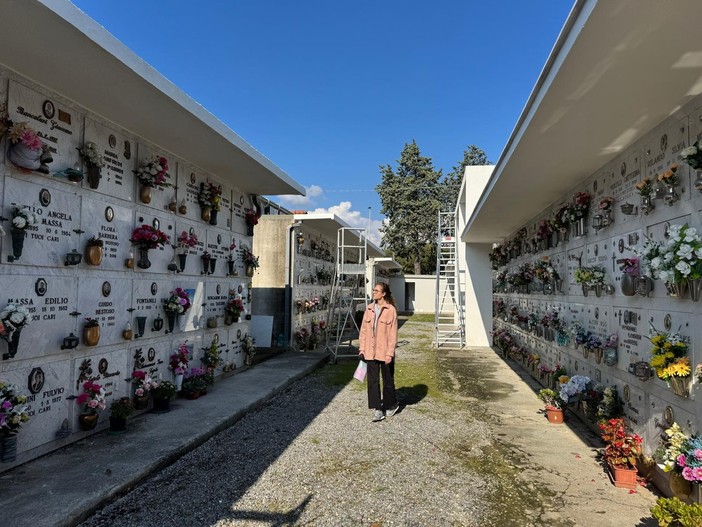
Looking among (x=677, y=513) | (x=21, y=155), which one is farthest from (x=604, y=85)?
(x=21, y=155)

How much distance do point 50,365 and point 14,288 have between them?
791 mm

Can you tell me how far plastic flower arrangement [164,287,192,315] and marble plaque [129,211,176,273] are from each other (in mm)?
329

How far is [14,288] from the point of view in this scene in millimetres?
3887

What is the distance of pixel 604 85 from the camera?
3.39 metres

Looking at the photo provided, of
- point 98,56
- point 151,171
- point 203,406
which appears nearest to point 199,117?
point 151,171

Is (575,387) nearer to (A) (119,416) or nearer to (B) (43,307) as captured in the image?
(A) (119,416)

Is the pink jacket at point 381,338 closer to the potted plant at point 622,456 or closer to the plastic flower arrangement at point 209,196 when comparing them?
the potted plant at point 622,456

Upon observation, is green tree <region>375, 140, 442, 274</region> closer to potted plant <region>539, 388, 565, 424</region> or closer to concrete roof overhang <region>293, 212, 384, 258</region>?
concrete roof overhang <region>293, 212, 384, 258</region>

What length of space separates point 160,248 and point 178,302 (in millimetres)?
735

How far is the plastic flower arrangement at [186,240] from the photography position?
6.46 m

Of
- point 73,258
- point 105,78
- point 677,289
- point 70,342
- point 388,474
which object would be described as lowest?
point 388,474

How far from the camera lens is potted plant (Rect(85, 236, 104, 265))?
4.69 meters

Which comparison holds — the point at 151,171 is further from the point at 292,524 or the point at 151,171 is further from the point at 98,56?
the point at 292,524

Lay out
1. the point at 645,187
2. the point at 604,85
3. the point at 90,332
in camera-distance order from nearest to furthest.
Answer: the point at 604,85
the point at 645,187
the point at 90,332
